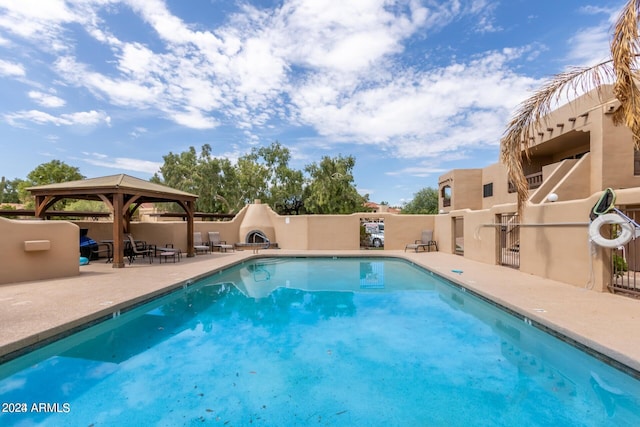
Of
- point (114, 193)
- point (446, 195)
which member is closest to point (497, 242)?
point (114, 193)

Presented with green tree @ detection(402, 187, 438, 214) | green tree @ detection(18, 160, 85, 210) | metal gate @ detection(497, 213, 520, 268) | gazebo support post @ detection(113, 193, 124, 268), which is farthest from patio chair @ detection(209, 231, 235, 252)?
green tree @ detection(402, 187, 438, 214)

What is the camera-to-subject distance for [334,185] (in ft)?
88.0

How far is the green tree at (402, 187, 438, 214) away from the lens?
4244cm

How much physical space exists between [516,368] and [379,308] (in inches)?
143

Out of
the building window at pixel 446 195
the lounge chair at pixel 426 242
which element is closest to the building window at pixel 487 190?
the building window at pixel 446 195

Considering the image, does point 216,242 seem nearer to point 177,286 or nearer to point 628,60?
point 177,286

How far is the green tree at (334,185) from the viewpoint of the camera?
26812mm

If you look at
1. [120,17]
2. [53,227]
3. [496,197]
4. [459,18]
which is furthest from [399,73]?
[53,227]

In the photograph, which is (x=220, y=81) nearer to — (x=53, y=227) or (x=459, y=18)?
(x=53, y=227)

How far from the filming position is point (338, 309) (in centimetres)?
817

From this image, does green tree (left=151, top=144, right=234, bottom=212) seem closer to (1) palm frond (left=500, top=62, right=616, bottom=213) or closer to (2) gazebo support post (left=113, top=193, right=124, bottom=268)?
(2) gazebo support post (left=113, top=193, right=124, bottom=268)

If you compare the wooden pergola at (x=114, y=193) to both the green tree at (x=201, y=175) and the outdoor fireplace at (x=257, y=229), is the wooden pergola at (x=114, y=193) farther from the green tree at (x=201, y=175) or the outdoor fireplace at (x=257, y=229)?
the green tree at (x=201, y=175)

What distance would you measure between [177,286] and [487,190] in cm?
2160

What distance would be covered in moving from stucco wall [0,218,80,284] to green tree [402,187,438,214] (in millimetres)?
37978
